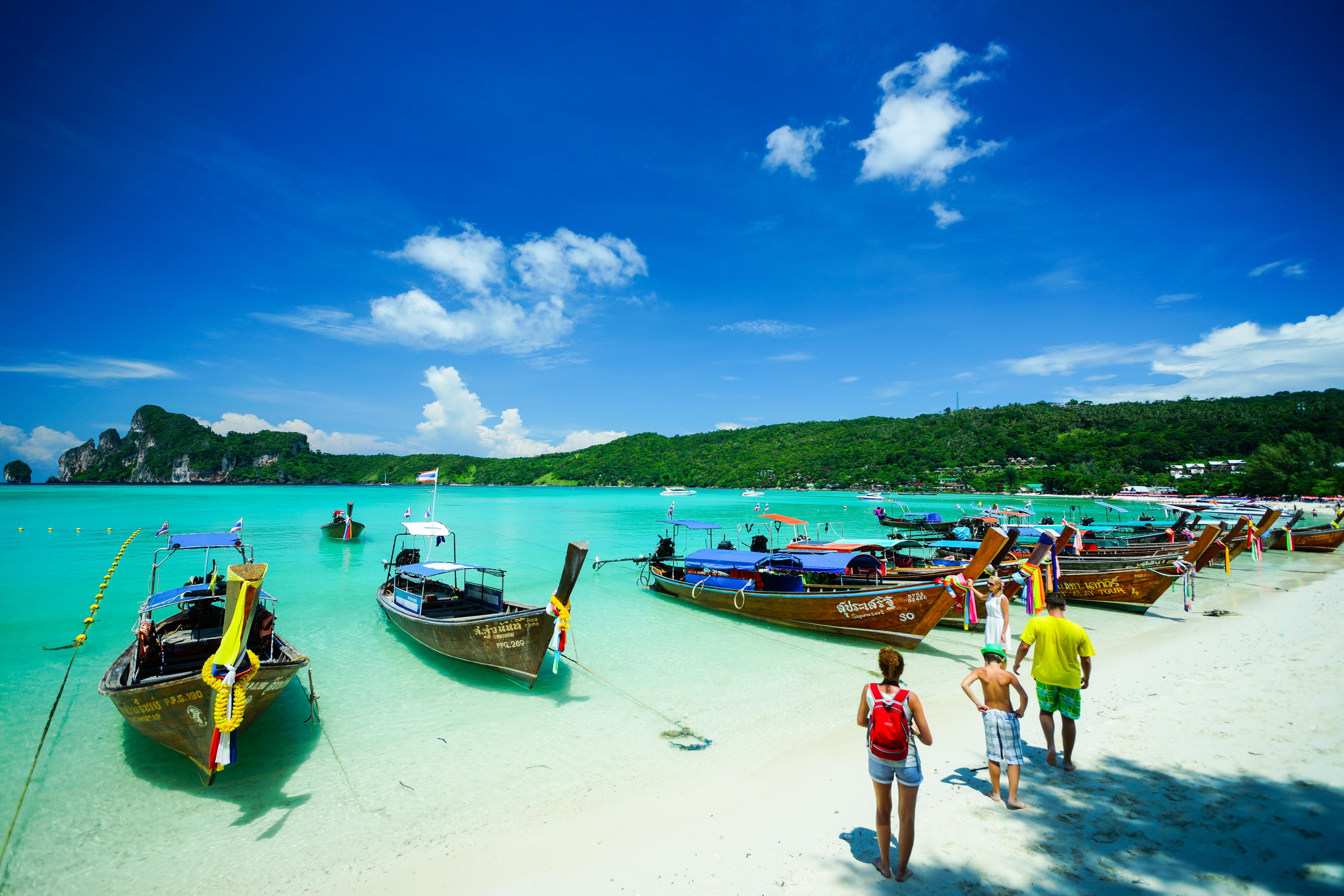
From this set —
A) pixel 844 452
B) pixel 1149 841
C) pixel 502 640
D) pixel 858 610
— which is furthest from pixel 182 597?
pixel 844 452

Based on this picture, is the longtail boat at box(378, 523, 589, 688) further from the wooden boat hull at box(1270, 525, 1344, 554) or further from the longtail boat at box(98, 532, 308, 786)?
the wooden boat hull at box(1270, 525, 1344, 554)

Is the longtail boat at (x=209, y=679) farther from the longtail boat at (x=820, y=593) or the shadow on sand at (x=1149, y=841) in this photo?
the longtail boat at (x=820, y=593)

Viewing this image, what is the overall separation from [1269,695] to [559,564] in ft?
81.0

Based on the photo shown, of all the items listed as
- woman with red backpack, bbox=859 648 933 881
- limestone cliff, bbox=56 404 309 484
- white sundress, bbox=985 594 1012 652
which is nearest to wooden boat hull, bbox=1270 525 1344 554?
white sundress, bbox=985 594 1012 652

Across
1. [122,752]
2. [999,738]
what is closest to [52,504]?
[122,752]

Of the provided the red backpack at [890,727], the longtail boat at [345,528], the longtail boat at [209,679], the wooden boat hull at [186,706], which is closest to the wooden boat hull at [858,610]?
the red backpack at [890,727]

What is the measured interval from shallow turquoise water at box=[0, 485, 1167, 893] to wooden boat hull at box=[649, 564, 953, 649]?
362mm

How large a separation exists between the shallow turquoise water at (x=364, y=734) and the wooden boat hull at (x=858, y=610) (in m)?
0.36

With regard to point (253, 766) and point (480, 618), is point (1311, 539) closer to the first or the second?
point (480, 618)

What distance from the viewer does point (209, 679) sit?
5879 millimetres

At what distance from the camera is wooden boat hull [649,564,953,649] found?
37.6 feet

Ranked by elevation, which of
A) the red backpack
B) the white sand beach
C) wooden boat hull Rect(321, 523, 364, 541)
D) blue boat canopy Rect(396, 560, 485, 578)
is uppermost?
the red backpack

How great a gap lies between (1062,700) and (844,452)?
12310cm

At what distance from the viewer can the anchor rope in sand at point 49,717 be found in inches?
238
